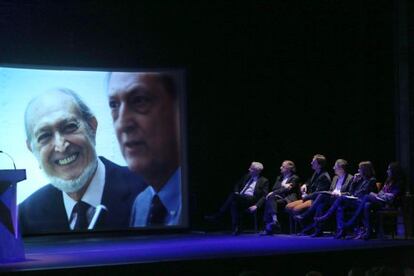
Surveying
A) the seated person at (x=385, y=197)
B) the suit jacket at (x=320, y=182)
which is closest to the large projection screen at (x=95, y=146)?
the suit jacket at (x=320, y=182)

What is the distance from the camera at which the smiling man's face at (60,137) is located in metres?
8.01

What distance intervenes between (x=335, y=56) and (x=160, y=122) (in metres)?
2.77

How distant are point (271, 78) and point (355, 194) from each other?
104 inches

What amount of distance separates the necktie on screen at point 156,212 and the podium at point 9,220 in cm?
313

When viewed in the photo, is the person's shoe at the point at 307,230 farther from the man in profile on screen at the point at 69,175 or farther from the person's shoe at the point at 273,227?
the man in profile on screen at the point at 69,175

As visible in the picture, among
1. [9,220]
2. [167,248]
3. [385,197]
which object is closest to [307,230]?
[385,197]

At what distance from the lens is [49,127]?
8.11 meters

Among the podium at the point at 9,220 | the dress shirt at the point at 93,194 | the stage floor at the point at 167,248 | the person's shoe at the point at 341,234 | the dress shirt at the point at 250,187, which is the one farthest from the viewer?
the dress shirt at the point at 250,187

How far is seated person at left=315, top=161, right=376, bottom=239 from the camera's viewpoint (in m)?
7.20

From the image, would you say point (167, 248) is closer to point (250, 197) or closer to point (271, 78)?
point (250, 197)

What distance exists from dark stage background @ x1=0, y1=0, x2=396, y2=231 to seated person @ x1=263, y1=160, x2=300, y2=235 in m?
1.17

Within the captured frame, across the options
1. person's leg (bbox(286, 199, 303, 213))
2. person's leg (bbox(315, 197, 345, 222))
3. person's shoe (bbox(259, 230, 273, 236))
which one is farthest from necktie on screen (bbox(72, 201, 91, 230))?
person's leg (bbox(315, 197, 345, 222))

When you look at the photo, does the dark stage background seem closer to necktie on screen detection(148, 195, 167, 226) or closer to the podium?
necktie on screen detection(148, 195, 167, 226)

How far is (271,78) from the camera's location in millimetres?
9383
